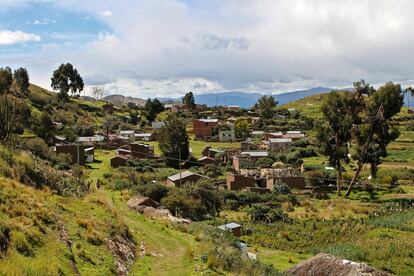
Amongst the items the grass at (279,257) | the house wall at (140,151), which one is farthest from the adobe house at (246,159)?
the grass at (279,257)

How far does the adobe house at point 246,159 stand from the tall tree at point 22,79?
183 feet

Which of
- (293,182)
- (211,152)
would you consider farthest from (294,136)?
(293,182)

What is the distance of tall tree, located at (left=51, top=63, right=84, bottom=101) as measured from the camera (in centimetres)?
11319

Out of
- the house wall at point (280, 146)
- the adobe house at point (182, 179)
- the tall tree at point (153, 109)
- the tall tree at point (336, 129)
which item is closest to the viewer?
the adobe house at point (182, 179)

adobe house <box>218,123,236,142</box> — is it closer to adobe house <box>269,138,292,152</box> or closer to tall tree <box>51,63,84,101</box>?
adobe house <box>269,138,292,152</box>

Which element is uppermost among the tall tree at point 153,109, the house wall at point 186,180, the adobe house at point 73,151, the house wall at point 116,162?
the tall tree at point 153,109

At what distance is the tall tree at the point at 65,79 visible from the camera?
113 metres

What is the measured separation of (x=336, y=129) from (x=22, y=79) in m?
74.2

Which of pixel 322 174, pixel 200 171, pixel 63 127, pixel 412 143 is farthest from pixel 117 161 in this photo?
pixel 412 143

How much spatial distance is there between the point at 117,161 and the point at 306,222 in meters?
28.9

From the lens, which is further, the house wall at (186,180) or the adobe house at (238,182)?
the adobe house at (238,182)

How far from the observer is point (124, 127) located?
328 ft

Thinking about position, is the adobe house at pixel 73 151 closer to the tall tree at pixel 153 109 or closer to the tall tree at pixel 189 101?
the tall tree at pixel 153 109

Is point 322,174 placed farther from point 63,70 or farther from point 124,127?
point 63,70
